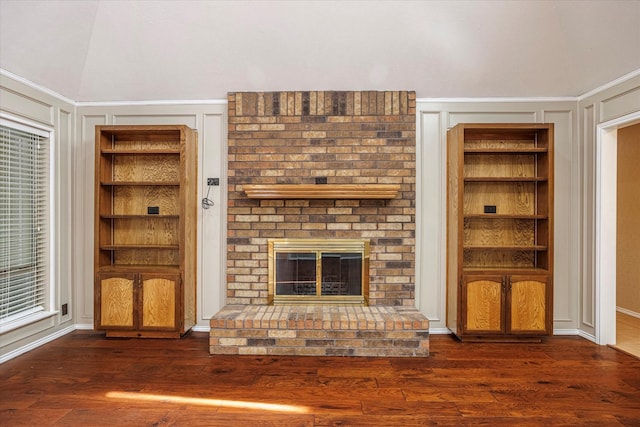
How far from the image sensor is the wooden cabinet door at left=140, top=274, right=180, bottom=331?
3402mm

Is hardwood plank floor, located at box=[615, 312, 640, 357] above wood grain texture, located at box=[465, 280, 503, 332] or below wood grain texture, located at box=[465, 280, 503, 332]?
below

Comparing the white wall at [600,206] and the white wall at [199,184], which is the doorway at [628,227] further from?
the white wall at [199,184]

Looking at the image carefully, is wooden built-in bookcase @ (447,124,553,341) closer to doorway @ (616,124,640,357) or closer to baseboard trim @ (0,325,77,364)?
doorway @ (616,124,640,357)

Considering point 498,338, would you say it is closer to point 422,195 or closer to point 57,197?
point 422,195

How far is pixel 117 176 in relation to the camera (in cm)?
374

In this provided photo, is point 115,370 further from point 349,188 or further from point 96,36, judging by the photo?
point 96,36

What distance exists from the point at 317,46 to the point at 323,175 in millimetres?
1145

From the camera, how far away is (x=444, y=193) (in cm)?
367

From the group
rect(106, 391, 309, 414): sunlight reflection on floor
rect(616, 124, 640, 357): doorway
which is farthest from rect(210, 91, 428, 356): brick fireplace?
rect(616, 124, 640, 357): doorway

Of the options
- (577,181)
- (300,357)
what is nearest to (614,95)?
(577,181)

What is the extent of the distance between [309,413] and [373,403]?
0.41m

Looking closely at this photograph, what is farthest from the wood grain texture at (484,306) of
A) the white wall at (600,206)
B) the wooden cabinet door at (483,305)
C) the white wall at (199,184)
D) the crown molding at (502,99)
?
the white wall at (199,184)

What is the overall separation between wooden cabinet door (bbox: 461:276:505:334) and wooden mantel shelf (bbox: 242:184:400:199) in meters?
1.07

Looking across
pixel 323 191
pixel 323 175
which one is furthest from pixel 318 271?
pixel 323 175
